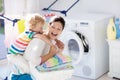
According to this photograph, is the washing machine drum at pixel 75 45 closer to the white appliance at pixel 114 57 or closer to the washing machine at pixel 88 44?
the washing machine at pixel 88 44

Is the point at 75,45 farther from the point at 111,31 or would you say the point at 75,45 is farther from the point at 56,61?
the point at 56,61

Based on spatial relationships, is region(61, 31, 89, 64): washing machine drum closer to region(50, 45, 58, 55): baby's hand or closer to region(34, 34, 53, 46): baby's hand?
region(50, 45, 58, 55): baby's hand

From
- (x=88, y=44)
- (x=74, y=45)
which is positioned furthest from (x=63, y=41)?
(x=88, y=44)

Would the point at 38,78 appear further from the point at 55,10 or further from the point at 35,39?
the point at 55,10

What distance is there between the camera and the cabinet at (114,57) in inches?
123

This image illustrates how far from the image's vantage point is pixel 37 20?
6.99 ft

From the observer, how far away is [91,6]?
381cm

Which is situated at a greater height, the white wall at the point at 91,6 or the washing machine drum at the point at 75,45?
the white wall at the point at 91,6

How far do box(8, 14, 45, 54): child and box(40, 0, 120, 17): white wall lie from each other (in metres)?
1.71

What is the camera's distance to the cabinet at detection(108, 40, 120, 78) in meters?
3.13

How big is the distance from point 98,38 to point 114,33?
0.75 ft

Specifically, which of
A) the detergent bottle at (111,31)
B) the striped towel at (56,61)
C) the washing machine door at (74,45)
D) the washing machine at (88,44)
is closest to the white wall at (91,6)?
the washing machine at (88,44)

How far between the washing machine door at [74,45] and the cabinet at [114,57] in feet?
1.36

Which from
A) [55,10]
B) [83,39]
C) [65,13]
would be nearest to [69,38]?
[83,39]
